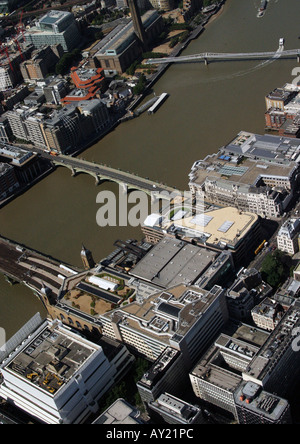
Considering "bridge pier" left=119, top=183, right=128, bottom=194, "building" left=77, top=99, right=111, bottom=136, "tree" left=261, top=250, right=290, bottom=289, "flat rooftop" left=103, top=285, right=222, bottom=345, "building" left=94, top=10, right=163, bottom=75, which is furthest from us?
"building" left=94, top=10, right=163, bottom=75

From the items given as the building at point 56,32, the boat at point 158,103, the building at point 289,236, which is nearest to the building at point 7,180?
the boat at point 158,103

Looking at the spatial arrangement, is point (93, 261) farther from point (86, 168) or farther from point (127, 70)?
point (127, 70)

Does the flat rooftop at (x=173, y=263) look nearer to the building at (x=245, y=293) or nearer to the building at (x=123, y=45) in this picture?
the building at (x=245, y=293)

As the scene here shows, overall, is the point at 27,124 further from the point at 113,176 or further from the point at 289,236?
the point at 289,236

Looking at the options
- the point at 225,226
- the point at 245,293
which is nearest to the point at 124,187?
the point at 225,226

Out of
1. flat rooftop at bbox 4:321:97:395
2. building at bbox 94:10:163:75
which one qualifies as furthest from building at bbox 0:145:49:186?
flat rooftop at bbox 4:321:97:395

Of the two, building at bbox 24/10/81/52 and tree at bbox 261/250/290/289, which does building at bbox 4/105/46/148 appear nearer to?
building at bbox 24/10/81/52
